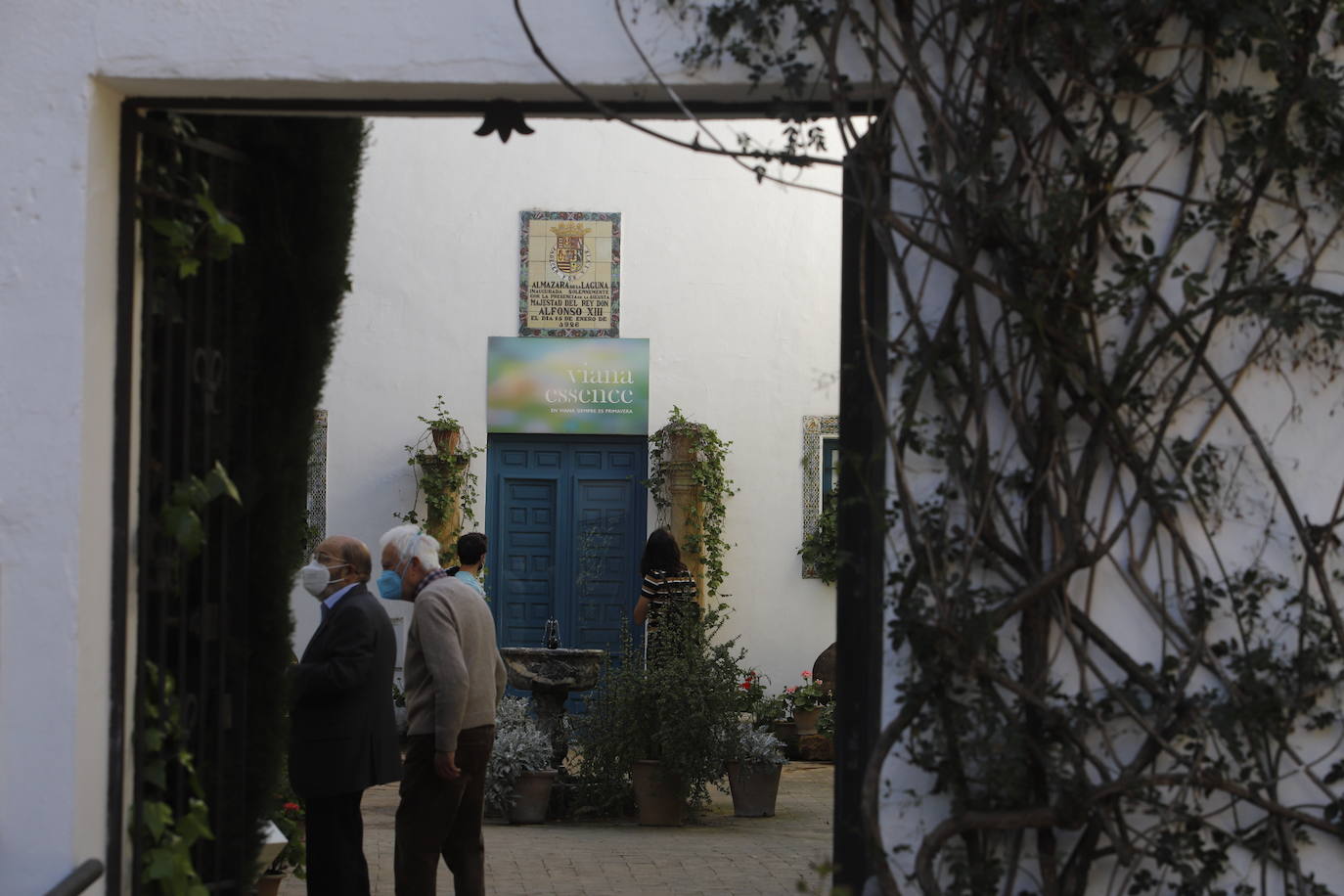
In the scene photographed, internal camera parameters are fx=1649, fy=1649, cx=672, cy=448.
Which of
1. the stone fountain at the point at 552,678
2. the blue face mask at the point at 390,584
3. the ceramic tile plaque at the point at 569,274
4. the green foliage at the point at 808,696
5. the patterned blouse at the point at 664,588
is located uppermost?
the ceramic tile plaque at the point at 569,274

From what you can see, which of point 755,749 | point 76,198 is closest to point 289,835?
point 76,198

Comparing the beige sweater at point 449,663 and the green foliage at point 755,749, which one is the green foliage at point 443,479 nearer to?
the green foliage at point 755,749

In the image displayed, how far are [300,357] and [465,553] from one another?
1.80m

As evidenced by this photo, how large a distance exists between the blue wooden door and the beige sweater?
22.2 feet

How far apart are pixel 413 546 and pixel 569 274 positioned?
7.02m

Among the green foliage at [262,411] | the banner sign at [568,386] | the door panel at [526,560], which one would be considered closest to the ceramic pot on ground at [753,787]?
the door panel at [526,560]

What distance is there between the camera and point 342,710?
563 cm

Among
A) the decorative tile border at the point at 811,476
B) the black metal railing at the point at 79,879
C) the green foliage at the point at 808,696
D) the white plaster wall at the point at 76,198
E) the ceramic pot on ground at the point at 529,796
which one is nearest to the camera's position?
the black metal railing at the point at 79,879

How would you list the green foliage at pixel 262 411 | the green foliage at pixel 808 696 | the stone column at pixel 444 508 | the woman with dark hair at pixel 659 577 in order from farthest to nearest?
the stone column at pixel 444 508 < the green foliage at pixel 808 696 < the woman with dark hair at pixel 659 577 < the green foliage at pixel 262 411

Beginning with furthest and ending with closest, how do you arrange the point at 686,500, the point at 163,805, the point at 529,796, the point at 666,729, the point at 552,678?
the point at 686,500, the point at 552,678, the point at 529,796, the point at 666,729, the point at 163,805

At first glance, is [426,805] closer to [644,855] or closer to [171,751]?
[171,751]

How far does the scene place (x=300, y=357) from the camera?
5145 millimetres

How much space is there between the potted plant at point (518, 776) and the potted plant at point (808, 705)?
3.38 m

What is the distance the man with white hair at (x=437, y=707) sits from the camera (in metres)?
5.73
